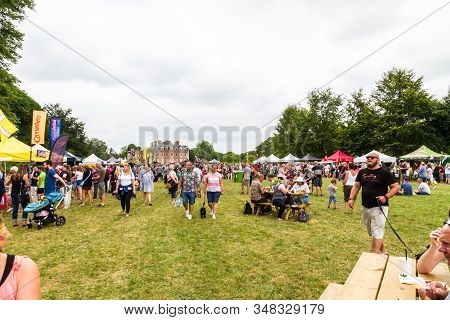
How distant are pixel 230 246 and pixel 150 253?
70.7 inches

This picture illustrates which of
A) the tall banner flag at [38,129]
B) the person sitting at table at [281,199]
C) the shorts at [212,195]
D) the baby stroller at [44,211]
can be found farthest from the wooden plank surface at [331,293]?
the tall banner flag at [38,129]

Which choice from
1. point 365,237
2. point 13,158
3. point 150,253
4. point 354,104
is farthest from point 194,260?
point 354,104

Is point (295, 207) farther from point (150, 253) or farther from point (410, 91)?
point (410, 91)

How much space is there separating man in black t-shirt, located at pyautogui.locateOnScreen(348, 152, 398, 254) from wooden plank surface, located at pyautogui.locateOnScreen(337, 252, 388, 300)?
85.5 inches

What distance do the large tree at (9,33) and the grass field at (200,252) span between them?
57.6 feet

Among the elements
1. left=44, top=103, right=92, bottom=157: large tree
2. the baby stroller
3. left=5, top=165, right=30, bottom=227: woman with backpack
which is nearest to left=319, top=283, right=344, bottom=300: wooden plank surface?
the baby stroller

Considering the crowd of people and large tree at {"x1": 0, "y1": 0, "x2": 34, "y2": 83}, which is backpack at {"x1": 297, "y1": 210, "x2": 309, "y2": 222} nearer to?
the crowd of people

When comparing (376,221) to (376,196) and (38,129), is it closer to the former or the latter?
(376,196)

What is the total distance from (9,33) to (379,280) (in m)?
27.8

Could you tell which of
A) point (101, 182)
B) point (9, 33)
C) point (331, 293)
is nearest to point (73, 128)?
point (9, 33)

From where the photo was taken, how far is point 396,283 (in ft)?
8.46

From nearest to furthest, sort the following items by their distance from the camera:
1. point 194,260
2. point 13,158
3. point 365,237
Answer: point 194,260
point 365,237
point 13,158

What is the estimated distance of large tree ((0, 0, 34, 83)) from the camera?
784 inches
